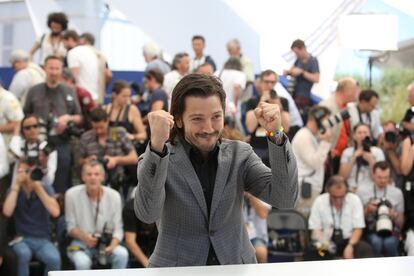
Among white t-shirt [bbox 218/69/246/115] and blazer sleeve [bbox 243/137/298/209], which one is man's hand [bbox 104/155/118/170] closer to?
white t-shirt [bbox 218/69/246/115]

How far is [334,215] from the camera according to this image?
6750mm

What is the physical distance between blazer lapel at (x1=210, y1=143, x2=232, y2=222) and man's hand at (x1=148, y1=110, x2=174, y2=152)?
0.70ft

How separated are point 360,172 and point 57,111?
8.09 feet

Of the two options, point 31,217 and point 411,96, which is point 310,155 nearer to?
point 411,96

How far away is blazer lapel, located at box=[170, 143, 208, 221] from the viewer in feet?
8.03

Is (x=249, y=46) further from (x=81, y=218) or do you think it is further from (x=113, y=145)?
(x=81, y=218)

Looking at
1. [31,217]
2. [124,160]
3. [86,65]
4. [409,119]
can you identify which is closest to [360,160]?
[409,119]

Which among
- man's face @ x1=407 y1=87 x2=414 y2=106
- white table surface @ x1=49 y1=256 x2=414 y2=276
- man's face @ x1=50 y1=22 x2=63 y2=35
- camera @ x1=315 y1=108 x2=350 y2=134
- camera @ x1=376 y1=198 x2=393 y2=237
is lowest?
camera @ x1=376 y1=198 x2=393 y2=237

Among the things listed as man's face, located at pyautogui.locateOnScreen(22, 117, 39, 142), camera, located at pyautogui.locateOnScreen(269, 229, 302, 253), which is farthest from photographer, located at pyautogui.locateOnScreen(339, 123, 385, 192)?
man's face, located at pyautogui.locateOnScreen(22, 117, 39, 142)

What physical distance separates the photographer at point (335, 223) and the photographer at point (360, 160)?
0.33 m

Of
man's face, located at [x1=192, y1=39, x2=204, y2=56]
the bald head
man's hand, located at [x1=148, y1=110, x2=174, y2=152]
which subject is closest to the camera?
man's hand, located at [x1=148, y1=110, x2=174, y2=152]

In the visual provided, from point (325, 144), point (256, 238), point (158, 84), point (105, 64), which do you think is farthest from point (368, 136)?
point (105, 64)

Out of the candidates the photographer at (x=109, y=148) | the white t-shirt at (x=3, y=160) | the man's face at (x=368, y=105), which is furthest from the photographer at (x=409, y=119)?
the white t-shirt at (x=3, y=160)

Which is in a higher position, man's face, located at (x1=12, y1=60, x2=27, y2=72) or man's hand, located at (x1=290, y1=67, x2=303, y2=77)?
man's hand, located at (x1=290, y1=67, x2=303, y2=77)
